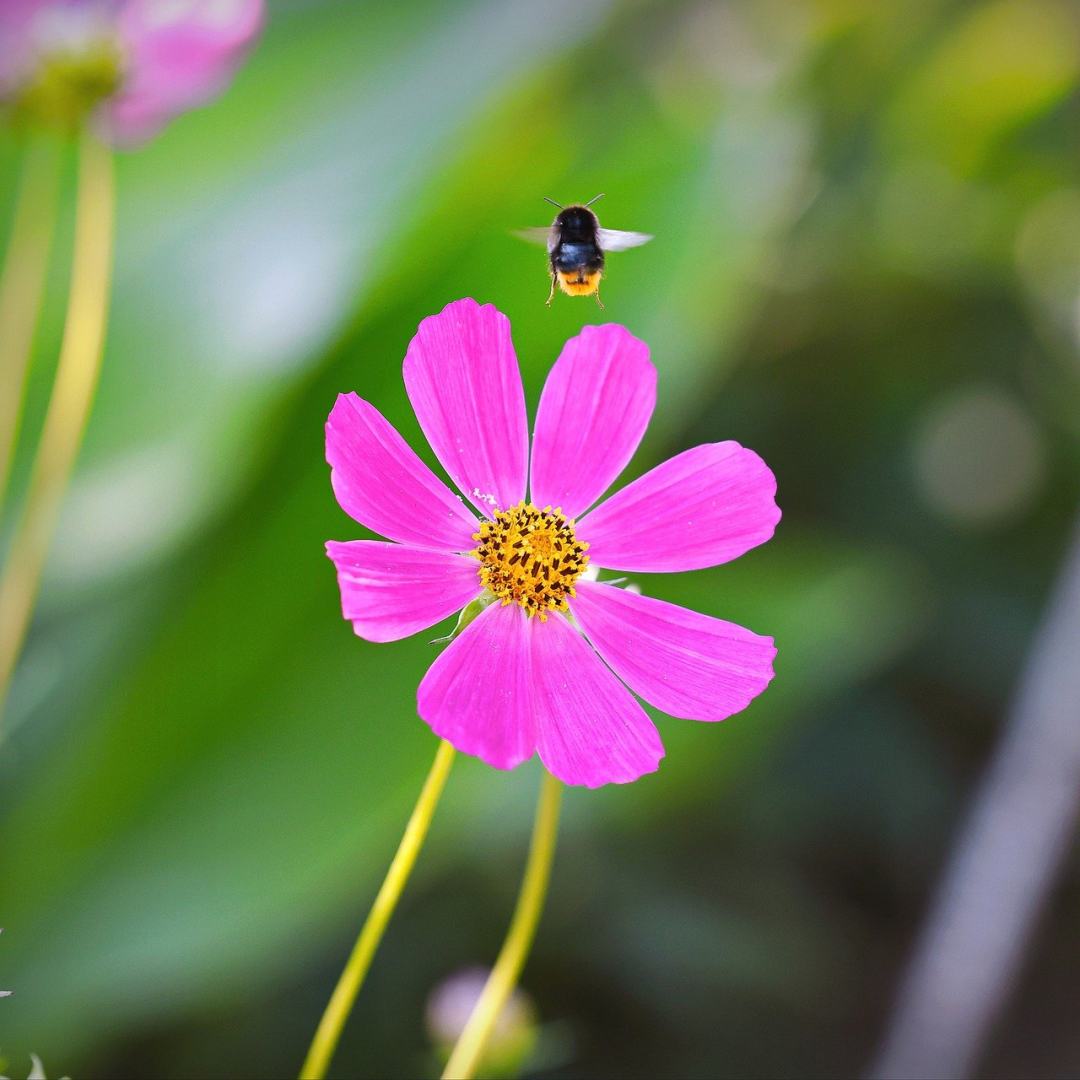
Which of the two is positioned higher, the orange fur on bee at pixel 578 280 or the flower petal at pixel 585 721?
the orange fur on bee at pixel 578 280

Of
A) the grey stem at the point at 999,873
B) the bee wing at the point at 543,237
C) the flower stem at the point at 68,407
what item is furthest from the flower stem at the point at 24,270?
the grey stem at the point at 999,873

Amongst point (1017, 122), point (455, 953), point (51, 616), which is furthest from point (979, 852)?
point (1017, 122)

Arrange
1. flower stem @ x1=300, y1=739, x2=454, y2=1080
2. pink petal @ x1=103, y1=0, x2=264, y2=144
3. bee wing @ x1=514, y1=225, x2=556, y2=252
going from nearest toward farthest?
flower stem @ x1=300, y1=739, x2=454, y2=1080, bee wing @ x1=514, y1=225, x2=556, y2=252, pink petal @ x1=103, y1=0, x2=264, y2=144

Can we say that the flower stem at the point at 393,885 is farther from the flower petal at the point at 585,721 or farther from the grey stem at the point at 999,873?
the grey stem at the point at 999,873

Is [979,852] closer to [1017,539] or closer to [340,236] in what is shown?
[1017,539]

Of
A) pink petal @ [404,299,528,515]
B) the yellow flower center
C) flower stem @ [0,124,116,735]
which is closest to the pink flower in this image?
pink petal @ [404,299,528,515]

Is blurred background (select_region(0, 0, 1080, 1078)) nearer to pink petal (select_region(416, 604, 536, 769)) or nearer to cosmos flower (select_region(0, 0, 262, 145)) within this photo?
cosmos flower (select_region(0, 0, 262, 145))
